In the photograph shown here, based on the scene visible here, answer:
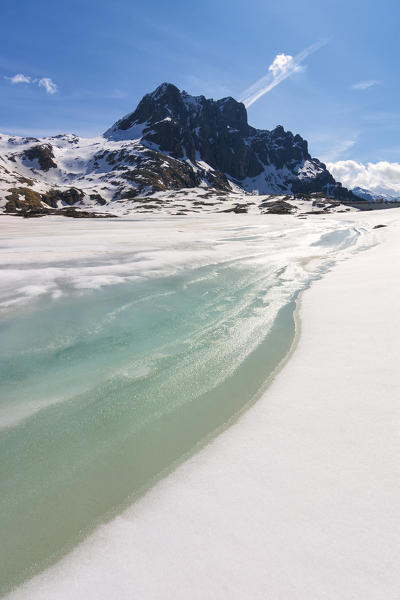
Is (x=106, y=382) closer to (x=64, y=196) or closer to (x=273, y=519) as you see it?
(x=273, y=519)

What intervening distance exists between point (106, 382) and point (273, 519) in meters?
3.44

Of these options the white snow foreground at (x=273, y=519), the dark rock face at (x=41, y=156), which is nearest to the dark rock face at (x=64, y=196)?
the dark rock face at (x=41, y=156)

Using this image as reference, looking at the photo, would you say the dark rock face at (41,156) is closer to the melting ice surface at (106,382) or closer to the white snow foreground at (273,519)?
the melting ice surface at (106,382)

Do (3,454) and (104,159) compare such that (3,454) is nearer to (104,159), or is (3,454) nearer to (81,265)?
(81,265)

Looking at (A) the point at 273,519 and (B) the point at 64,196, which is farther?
(B) the point at 64,196

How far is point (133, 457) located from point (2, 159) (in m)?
224

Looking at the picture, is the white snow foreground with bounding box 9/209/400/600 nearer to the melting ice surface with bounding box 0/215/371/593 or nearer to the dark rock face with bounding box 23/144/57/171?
the melting ice surface with bounding box 0/215/371/593

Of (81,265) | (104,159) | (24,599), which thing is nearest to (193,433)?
(24,599)

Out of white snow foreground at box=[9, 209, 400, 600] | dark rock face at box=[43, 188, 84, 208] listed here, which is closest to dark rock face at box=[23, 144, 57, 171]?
dark rock face at box=[43, 188, 84, 208]

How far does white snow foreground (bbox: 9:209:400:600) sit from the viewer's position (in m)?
2.12

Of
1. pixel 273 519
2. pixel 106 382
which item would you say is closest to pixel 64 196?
pixel 106 382

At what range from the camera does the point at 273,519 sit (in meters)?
2.57

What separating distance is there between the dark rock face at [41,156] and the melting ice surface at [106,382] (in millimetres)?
212388

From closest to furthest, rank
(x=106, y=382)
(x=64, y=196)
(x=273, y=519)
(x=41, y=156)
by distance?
(x=273, y=519) < (x=106, y=382) < (x=64, y=196) < (x=41, y=156)
